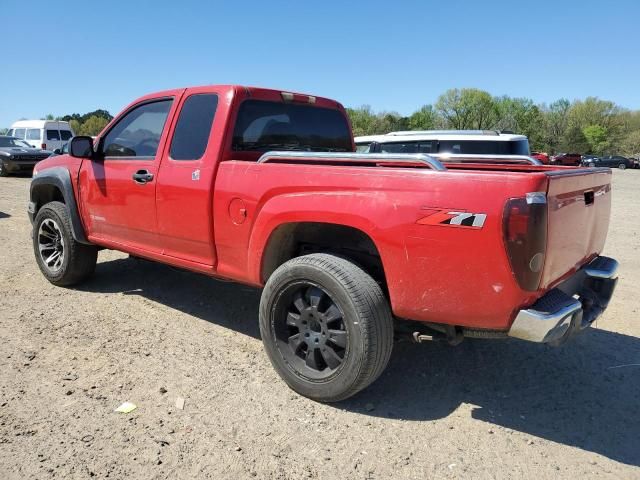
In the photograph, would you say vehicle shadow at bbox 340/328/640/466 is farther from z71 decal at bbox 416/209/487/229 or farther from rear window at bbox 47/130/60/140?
rear window at bbox 47/130/60/140

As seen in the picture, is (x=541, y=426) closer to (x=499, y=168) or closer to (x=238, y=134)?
(x=499, y=168)

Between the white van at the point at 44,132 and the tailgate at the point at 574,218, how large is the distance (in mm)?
22415

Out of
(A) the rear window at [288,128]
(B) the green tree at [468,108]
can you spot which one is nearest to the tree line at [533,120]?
(B) the green tree at [468,108]

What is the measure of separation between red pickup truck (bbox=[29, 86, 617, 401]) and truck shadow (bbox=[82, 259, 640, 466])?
0.49 metres

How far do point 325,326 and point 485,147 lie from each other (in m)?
8.45

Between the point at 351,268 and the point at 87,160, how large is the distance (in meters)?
3.17

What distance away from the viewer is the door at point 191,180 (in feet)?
12.1

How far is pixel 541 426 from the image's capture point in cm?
297

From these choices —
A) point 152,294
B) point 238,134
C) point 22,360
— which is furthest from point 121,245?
point 238,134

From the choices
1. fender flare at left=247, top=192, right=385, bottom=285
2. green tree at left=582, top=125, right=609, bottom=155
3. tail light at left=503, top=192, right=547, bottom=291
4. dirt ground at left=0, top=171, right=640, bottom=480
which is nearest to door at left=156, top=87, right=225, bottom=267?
fender flare at left=247, top=192, right=385, bottom=285

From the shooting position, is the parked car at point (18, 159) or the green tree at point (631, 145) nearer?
the parked car at point (18, 159)

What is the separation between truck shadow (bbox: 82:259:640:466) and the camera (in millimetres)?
2971

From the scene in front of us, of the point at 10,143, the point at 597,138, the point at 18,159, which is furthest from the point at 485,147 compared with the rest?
the point at 597,138

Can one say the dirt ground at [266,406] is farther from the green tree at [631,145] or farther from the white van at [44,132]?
the green tree at [631,145]
